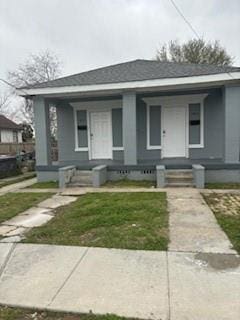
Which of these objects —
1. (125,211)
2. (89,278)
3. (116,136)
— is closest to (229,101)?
(116,136)

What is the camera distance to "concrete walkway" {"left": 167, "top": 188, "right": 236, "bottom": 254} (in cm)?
429

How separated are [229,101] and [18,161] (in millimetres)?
9595

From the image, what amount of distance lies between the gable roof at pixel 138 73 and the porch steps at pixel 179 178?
307cm

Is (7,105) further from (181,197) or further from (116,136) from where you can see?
(181,197)

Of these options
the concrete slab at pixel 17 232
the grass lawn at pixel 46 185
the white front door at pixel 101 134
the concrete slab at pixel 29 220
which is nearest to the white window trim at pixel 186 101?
the white front door at pixel 101 134

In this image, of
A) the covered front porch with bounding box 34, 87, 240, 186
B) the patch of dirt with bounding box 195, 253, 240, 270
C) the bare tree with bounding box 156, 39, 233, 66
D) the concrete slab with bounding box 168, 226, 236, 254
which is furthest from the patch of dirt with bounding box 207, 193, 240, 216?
the bare tree with bounding box 156, 39, 233, 66

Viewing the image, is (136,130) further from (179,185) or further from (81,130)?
(81,130)

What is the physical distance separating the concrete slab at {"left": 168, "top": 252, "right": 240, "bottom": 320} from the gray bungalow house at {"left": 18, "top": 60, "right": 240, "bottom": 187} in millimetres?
5093

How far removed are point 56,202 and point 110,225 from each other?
2554 mm

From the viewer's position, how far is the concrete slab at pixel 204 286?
272cm

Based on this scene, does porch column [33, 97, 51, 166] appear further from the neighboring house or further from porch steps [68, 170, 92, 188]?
the neighboring house

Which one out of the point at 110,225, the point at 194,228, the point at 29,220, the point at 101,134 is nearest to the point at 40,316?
the point at 110,225

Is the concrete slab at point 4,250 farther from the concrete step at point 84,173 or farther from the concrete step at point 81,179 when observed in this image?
the concrete step at point 84,173

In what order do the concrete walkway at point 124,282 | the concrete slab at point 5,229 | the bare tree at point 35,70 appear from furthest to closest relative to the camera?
the bare tree at point 35,70 → the concrete slab at point 5,229 → the concrete walkway at point 124,282
